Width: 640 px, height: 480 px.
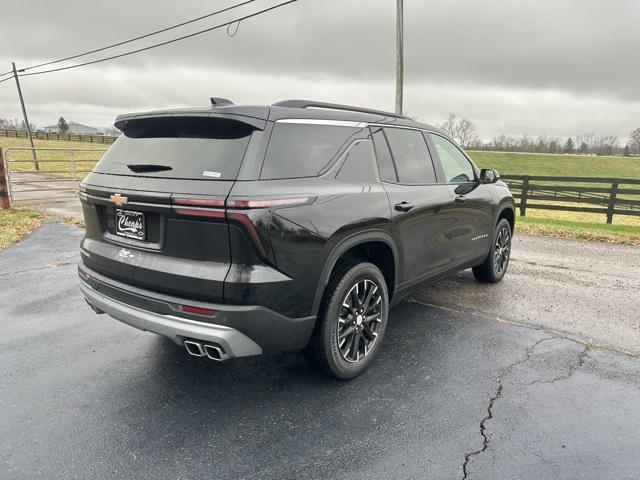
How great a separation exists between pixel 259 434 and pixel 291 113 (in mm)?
1956

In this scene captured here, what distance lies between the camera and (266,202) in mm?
2518

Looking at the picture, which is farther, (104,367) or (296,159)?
(104,367)

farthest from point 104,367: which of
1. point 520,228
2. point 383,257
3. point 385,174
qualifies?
point 520,228

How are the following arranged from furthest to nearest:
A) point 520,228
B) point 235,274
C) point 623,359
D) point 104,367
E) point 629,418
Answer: point 520,228, point 623,359, point 104,367, point 629,418, point 235,274

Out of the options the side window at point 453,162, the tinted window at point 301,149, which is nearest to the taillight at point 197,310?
the tinted window at point 301,149

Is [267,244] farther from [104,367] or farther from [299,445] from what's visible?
[104,367]

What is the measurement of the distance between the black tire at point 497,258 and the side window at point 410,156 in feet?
5.56

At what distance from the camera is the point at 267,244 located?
2529mm

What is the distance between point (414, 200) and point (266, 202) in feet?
5.24

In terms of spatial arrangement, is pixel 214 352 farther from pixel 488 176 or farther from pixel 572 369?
pixel 488 176

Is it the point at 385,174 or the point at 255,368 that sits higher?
the point at 385,174

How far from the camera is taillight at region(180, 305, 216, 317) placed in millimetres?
2541

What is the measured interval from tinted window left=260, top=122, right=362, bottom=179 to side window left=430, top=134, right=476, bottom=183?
5.11 feet

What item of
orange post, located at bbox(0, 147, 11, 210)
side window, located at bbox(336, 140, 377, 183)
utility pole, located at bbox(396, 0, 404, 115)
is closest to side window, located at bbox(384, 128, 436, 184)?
side window, located at bbox(336, 140, 377, 183)
